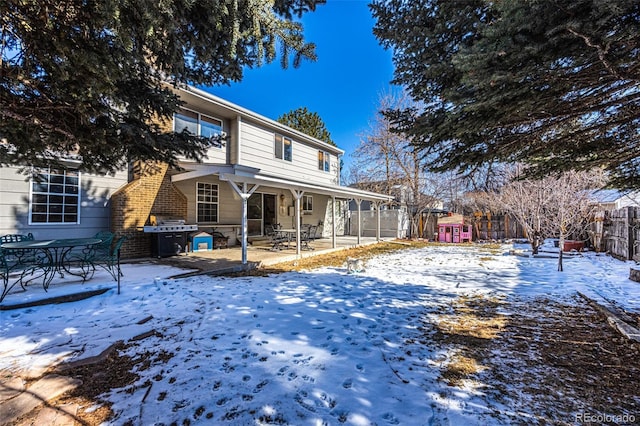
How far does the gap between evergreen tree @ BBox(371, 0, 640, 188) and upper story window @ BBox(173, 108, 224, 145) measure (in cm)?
803

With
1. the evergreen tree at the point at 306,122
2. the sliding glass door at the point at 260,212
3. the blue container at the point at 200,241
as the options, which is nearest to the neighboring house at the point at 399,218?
the sliding glass door at the point at 260,212

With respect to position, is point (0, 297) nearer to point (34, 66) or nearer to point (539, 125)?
point (34, 66)

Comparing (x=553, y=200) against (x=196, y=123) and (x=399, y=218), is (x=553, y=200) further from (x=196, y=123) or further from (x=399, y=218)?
(x=196, y=123)

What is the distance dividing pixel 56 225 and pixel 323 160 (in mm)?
11506

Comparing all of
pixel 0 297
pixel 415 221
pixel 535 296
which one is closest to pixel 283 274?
pixel 0 297

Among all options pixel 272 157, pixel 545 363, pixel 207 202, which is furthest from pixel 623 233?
pixel 207 202

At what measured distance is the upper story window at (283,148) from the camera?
12.8 m

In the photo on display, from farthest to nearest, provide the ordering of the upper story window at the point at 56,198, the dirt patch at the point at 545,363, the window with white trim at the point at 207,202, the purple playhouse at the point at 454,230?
the purple playhouse at the point at 454,230 → the window with white trim at the point at 207,202 → the upper story window at the point at 56,198 → the dirt patch at the point at 545,363

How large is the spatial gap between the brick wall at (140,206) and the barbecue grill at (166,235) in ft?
0.85

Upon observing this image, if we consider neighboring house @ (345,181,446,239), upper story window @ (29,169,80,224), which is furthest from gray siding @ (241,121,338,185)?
upper story window @ (29,169,80,224)

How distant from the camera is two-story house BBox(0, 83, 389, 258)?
23.1ft

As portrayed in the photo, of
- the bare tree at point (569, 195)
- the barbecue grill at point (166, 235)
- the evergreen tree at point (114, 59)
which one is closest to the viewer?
the evergreen tree at point (114, 59)

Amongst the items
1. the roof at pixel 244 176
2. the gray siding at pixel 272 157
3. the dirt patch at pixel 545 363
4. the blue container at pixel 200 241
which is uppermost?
the gray siding at pixel 272 157

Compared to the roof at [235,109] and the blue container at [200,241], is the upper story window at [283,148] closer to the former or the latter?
the roof at [235,109]
